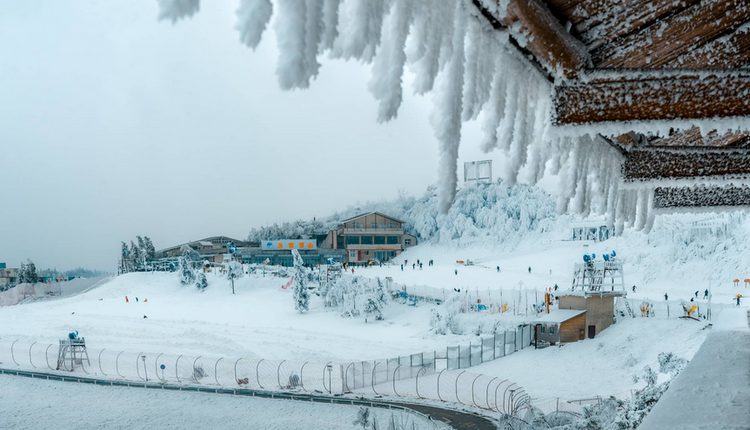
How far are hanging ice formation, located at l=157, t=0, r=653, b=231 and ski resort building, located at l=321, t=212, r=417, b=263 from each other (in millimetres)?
51710

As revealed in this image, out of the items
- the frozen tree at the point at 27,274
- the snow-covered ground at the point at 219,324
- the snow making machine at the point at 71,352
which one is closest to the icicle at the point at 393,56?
the snow-covered ground at the point at 219,324

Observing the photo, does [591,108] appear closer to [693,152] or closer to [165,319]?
[693,152]

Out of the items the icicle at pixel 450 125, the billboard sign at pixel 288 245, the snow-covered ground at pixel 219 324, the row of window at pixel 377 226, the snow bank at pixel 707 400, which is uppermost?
the row of window at pixel 377 226

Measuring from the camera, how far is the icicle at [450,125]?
1.35 metres

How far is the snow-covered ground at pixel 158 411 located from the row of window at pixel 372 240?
122 feet

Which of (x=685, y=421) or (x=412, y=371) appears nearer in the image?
(x=685, y=421)

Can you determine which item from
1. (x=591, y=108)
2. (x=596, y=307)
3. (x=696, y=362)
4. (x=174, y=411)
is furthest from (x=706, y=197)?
(x=596, y=307)

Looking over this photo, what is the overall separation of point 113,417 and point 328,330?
12562mm

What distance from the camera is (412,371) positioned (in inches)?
639

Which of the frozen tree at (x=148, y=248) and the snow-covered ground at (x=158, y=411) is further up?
the frozen tree at (x=148, y=248)

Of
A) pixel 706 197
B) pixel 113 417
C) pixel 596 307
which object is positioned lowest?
pixel 113 417

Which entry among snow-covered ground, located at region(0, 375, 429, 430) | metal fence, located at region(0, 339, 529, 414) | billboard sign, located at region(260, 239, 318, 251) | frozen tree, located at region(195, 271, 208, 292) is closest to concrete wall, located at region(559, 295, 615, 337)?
metal fence, located at region(0, 339, 529, 414)

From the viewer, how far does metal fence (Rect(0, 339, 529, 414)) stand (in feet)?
47.9

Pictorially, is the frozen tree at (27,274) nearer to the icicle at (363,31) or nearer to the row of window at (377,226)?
the row of window at (377,226)
